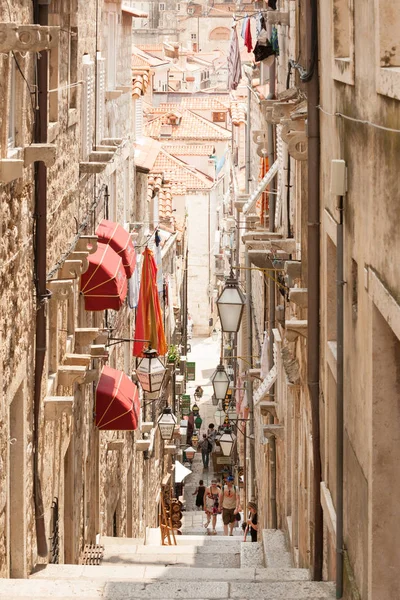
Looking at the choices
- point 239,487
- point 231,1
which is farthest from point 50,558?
point 231,1

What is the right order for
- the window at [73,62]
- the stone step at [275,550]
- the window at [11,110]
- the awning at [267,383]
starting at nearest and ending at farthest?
the window at [11,110] < the stone step at [275,550] < the window at [73,62] < the awning at [267,383]

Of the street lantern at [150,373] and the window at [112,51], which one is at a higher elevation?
the window at [112,51]

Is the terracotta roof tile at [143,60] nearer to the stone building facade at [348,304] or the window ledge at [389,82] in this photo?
the stone building facade at [348,304]

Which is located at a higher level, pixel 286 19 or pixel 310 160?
pixel 286 19

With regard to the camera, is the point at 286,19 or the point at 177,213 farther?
the point at 177,213

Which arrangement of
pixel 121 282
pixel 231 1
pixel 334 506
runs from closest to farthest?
pixel 334 506
pixel 121 282
pixel 231 1

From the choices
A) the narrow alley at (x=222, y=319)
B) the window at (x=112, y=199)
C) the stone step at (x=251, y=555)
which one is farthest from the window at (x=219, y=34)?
the stone step at (x=251, y=555)

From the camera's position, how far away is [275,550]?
15.1 m

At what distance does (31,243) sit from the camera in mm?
10977

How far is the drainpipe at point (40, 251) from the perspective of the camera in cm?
1104

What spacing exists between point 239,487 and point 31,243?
24463 millimetres

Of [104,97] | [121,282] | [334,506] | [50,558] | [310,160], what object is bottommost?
[50,558]

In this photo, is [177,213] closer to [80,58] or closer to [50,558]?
[80,58]

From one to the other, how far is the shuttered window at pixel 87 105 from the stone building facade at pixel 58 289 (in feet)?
0.11
